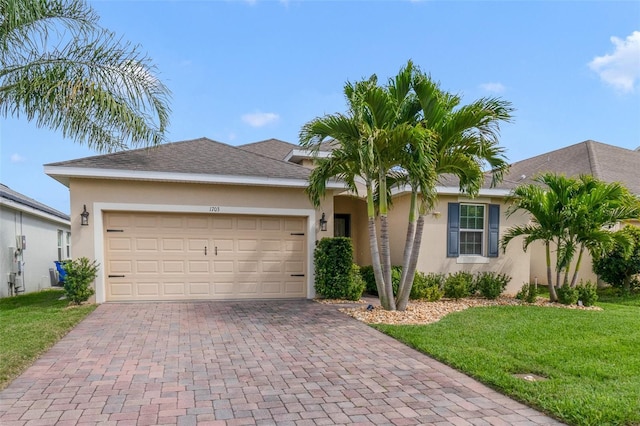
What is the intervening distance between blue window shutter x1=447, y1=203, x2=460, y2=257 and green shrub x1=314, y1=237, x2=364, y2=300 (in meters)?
2.89

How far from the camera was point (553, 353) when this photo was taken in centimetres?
532

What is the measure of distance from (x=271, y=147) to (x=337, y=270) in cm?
806

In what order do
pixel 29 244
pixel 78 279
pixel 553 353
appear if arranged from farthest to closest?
pixel 29 244 < pixel 78 279 < pixel 553 353

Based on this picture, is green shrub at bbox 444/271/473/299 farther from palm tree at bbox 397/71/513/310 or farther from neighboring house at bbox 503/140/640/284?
neighboring house at bbox 503/140/640/284

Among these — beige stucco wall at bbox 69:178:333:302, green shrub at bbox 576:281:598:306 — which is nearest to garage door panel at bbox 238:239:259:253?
beige stucco wall at bbox 69:178:333:302

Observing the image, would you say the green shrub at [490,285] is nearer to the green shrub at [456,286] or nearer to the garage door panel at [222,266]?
the green shrub at [456,286]

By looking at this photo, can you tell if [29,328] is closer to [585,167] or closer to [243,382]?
[243,382]

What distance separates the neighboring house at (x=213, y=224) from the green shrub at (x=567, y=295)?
1.73m

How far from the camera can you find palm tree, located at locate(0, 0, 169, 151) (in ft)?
22.3

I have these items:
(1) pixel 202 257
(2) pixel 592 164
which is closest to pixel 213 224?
(1) pixel 202 257

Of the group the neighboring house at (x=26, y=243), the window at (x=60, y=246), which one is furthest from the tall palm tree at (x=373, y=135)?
the window at (x=60, y=246)

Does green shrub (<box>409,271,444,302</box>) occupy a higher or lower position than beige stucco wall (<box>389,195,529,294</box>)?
lower

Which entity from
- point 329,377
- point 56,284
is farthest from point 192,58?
point 56,284

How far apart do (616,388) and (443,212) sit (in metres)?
6.84
